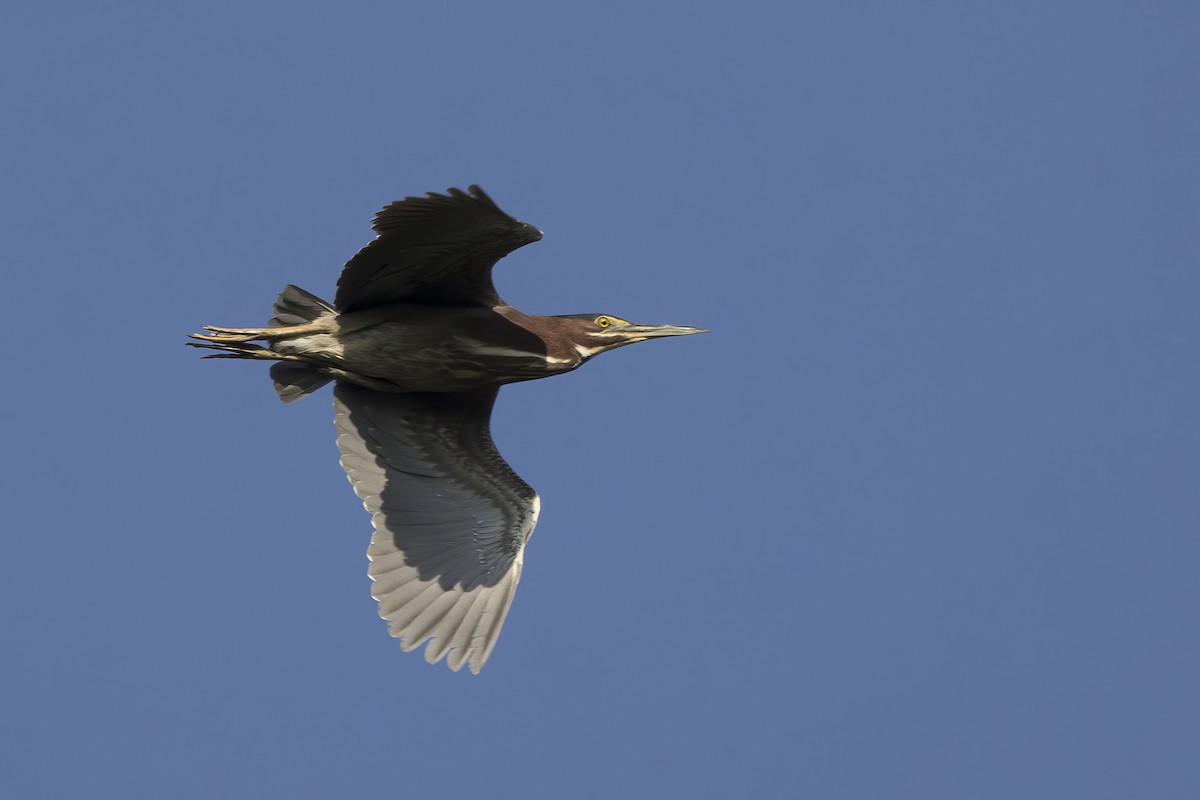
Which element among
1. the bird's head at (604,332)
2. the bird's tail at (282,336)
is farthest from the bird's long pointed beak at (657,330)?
the bird's tail at (282,336)

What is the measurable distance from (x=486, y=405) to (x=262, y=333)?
6.81 feet

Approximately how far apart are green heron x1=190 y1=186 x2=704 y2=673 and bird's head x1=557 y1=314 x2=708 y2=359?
0.01 m

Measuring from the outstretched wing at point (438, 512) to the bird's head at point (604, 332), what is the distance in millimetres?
1128

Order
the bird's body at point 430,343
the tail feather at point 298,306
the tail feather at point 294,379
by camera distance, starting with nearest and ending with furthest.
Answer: the bird's body at point 430,343, the tail feather at point 298,306, the tail feather at point 294,379

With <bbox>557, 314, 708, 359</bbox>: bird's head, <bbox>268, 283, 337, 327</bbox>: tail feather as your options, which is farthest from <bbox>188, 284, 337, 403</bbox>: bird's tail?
<bbox>557, 314, 708, 359</bbox>: bird's head

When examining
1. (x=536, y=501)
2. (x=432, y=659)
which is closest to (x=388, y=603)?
(x=432, y=659)

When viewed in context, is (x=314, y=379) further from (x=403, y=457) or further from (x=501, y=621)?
Result: (x=501, y=621)

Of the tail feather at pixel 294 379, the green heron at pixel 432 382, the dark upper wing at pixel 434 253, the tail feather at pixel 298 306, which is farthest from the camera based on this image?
the tail feather at pixel 294 379

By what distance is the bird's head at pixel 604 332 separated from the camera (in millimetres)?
12469

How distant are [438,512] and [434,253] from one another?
2.53m

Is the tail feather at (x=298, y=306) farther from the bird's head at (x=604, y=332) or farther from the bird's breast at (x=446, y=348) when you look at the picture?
the bird's head at (x=604, y=332)

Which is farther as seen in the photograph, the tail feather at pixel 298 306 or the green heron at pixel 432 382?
the tail feather at pixel 298 306

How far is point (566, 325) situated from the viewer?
491 inches

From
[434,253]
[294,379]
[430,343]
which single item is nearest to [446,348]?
[430,343]
